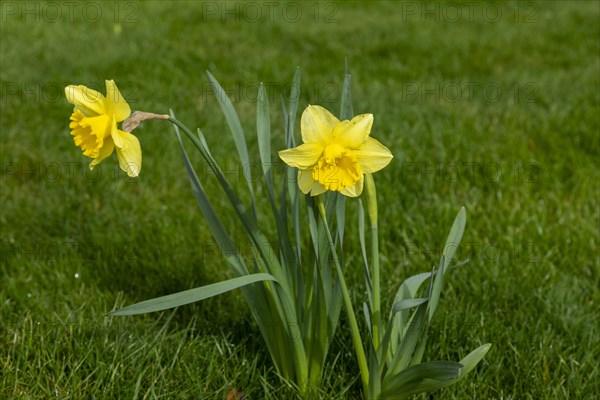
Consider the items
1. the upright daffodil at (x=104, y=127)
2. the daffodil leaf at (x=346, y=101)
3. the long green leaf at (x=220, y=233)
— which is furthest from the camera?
the long green leaf at (x=220, y=233)

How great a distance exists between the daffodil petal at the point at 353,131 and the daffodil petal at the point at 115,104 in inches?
15.2

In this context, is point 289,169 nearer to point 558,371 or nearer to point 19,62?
point 558,371

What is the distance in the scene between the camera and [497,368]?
1.81 metres

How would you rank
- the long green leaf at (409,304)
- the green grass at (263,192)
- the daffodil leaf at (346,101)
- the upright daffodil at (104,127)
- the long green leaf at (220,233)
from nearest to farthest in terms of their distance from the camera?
1. the upright daffodil at (104,127)
2. the long green leaf at (409,304)
3. the daffodil leaf at (346,101)
4. the long green leaf at (220,233)
5. the green grass at (263,192)

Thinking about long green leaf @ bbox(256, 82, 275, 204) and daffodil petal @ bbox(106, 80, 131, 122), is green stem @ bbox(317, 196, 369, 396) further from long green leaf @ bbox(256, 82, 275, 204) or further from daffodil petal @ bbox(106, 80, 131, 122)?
daffodil petal @ bbox(106, 80, 131, 122)

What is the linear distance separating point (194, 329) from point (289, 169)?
0.56m

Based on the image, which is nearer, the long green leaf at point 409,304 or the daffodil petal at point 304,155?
the daffodil petal at point 304,155

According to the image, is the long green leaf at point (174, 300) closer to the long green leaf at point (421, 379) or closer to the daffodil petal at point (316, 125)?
the daffodil petal at point (316, 125)

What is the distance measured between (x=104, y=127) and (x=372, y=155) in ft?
1.63

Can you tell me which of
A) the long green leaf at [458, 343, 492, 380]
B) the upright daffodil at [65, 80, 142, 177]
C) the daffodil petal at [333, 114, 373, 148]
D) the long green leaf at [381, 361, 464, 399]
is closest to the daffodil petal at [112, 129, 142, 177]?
the upright daffodil at [65, 80, 142, 177]

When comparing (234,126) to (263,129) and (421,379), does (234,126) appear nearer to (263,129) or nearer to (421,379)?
(263,129)

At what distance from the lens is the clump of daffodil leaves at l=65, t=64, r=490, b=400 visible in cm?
131

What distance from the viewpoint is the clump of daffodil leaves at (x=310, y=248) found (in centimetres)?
131

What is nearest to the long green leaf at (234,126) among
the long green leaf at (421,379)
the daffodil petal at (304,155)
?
the daffodil petal at (304,155)
